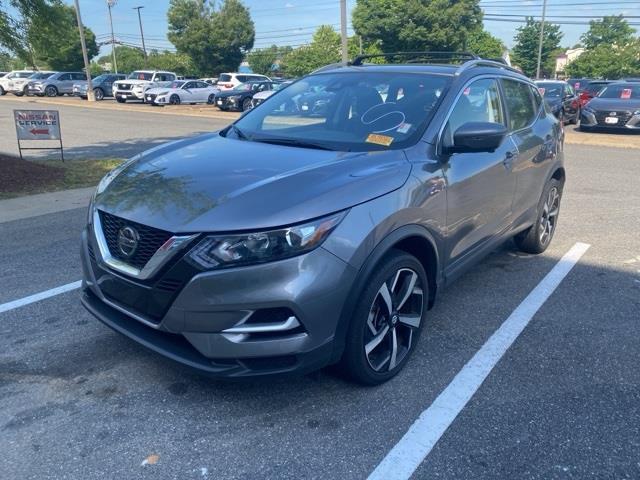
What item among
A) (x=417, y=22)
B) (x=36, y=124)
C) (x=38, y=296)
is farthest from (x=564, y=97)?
(x=417, y=22)

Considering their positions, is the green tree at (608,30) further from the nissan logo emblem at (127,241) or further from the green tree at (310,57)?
the nissan logo emblem at (127,241)

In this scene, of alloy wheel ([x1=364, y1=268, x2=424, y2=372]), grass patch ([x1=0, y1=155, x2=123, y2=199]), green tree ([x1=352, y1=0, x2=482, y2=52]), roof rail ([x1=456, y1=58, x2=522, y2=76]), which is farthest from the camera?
green tree ([x1=352, y1=0, x2=482, y2=52])

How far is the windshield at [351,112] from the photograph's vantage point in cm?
345

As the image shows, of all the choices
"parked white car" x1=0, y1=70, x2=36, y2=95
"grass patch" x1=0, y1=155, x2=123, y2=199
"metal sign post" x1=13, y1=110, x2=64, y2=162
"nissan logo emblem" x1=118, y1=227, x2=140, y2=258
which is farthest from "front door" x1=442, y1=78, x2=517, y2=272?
"parked white car" x1=0, y1=70, x2=36, y2=95

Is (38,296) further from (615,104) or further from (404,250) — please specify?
(615,104)

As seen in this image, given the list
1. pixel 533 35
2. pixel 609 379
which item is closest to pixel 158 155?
pixel 609 379

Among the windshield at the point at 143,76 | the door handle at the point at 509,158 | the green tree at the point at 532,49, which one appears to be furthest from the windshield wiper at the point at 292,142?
the green tree at the point at 532,49

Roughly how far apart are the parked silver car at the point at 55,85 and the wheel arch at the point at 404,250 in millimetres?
39665

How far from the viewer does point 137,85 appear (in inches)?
1230

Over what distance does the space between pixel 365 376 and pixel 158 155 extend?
1.90 m

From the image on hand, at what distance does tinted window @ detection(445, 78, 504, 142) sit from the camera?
3.60m

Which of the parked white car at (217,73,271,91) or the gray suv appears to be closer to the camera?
the gray suv

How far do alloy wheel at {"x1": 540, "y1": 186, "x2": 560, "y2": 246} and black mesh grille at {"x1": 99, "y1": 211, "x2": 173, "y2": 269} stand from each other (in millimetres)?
3913

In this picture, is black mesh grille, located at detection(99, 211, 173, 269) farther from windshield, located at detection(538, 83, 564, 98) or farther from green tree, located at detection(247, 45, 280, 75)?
green tree, located at detection(247, 45, 280, 75)
